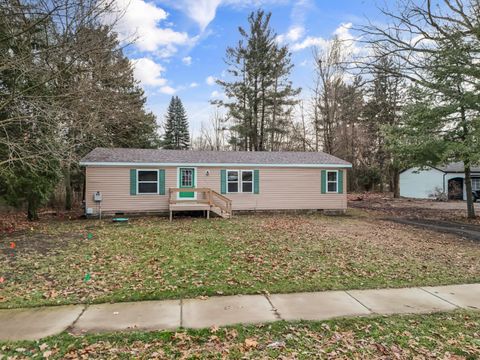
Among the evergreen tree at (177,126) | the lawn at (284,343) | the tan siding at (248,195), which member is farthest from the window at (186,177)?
the evergreen tree at (177,126)

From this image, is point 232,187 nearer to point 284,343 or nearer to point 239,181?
point 239,181

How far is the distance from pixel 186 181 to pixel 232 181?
2.34 metres

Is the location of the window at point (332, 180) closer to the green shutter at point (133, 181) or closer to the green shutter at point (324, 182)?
the green shutter at point (324, 182)

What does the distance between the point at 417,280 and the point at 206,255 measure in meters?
4.37

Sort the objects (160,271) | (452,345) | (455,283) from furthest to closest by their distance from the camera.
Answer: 1. (160,271)
2. (455,283)
3. (452,345)

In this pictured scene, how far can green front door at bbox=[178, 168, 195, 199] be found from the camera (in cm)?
1501

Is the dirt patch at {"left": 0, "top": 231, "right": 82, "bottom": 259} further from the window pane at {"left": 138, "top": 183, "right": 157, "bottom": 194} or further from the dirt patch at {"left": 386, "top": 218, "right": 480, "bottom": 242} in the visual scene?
the dirt patch at {"left": 386, "top": 218, "right": 480, "bottom": 242}

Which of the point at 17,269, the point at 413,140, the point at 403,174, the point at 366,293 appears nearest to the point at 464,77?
the point at 413,140

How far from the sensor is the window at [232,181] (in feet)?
51.4

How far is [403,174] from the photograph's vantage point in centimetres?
3102

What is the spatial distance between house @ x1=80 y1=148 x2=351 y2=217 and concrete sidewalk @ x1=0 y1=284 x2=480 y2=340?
9.58 meters

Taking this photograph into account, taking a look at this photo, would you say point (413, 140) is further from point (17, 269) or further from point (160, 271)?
point (17, 269)

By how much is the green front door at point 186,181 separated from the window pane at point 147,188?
3.94ft

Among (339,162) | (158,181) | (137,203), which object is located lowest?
(137,203)
